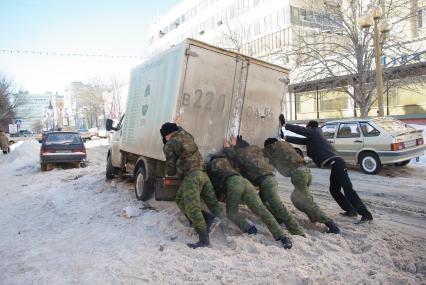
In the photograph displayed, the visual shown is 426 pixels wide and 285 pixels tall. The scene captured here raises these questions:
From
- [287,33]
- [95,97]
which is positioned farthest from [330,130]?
[95,97]

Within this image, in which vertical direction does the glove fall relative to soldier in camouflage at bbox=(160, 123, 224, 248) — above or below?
above

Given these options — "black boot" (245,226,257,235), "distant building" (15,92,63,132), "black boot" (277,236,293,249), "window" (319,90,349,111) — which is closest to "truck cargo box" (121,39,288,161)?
"black boot" (245,226,257,235)

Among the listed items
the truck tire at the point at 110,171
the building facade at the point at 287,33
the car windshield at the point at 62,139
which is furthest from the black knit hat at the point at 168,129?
the car windshield at the point at 62,139

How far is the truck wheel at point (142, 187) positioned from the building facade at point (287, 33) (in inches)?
122

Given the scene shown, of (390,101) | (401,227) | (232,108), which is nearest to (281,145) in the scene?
(232,108)

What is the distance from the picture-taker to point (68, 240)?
5.58 meters

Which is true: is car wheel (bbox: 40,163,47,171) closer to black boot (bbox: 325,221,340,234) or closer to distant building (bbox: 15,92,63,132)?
black boot (bbox: 325,221,340,234)

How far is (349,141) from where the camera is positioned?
463 inches

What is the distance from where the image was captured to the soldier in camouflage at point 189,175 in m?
5.21

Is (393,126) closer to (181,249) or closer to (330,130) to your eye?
(330,130)

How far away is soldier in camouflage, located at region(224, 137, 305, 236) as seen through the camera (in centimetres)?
Result: 550

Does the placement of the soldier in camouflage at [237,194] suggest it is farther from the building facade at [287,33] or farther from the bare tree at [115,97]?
the bare tree at [115,97]

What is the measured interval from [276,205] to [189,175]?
1.32m

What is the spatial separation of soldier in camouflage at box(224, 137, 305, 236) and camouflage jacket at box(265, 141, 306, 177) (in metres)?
0.18
